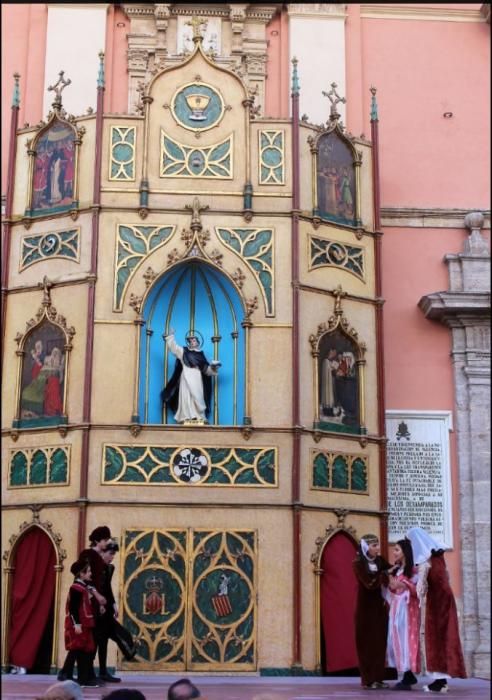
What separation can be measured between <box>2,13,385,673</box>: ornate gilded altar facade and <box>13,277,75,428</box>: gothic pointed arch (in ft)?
0.09

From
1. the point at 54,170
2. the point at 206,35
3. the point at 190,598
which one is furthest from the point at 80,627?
the point at 206,35

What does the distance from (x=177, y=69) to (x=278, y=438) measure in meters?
4.82

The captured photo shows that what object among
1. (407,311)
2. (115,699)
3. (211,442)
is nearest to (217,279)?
(211,442)

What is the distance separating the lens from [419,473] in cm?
1465

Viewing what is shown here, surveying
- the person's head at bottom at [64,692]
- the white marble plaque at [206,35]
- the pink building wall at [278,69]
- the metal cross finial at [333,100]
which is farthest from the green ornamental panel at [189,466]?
the person's head at bottom at [64,692]

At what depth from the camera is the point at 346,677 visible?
471 inches

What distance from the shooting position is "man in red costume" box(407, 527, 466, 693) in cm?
948

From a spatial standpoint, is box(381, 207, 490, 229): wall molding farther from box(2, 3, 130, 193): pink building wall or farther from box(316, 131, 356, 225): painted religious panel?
box(2, 3, 130, 193): pink building wall

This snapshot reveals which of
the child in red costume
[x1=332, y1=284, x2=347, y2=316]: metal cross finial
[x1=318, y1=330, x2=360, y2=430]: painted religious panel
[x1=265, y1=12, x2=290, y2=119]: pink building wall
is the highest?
[x1=265, y1=12, x2=290, y2=119]: pink building wall

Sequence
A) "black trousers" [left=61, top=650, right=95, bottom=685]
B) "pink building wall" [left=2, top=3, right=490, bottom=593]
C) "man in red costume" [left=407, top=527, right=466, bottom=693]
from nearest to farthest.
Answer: "black trousers" [left=61, top=650, right=95, bottom=685] < "man in red costume" [left=407, top=527, right=466, bottom=693] < "pink building wall" [left=2, top=3, right=490, bottom=593]

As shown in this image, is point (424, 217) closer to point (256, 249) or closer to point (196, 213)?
point (256, 249)

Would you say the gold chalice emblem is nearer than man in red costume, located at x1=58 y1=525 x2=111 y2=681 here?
No

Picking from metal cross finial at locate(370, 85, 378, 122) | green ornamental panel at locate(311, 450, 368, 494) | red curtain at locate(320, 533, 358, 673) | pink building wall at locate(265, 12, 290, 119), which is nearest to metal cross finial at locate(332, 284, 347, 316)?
green ornamental panel at locate(311, 450, 368, 494)

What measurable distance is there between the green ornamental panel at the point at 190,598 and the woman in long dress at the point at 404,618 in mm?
2305
